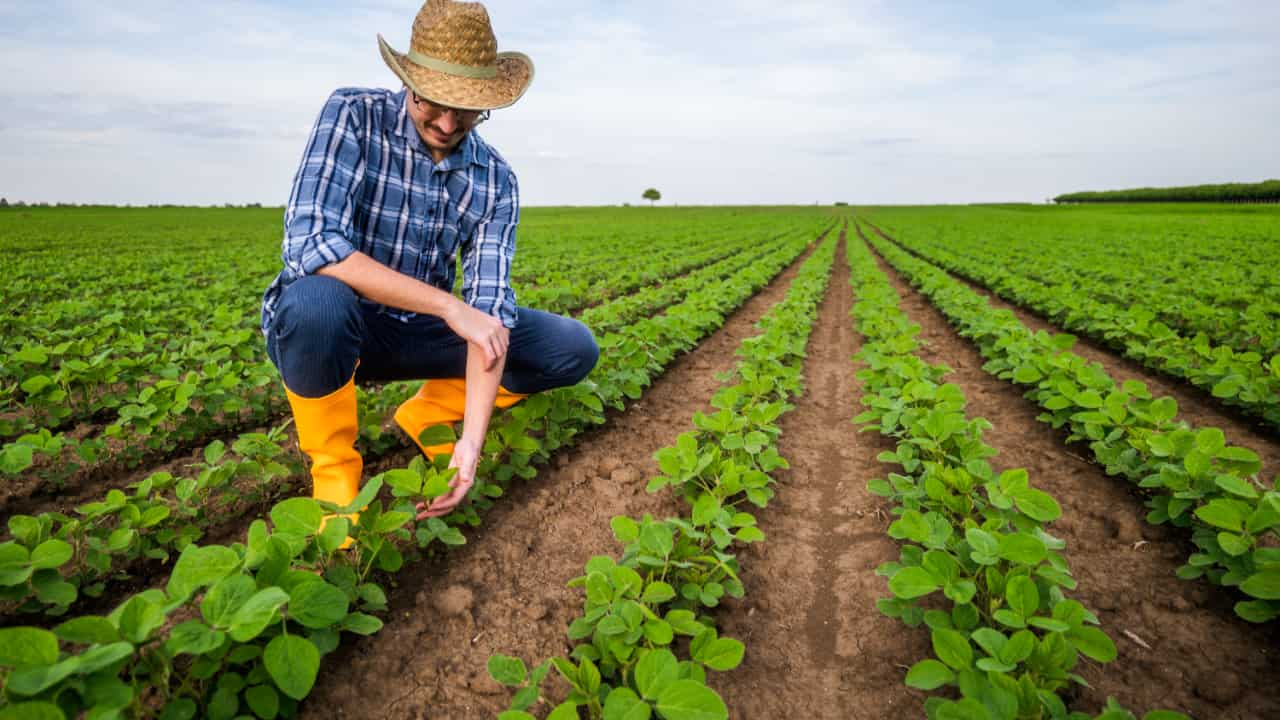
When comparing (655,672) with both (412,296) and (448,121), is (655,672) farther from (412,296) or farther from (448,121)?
(448,121)

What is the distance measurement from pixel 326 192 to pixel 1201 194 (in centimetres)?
10568

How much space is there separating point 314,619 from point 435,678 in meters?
0.48

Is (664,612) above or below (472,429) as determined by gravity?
below

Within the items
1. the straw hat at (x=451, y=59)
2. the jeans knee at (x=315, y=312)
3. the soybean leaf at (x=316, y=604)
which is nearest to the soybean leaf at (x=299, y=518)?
the soybean leaf at (x=316, y=604)

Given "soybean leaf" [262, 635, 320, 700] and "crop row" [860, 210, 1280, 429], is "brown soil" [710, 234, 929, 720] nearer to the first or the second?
"soybean leaf" [262, 635, 320, 700]

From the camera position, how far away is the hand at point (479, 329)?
2100mm

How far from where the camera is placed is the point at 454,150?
2.39m

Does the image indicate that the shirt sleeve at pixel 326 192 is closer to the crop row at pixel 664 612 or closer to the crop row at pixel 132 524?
the crop row at pixel 132 524

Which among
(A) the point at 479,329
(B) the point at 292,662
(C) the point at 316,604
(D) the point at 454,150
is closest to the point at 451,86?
(D) the point at 454,150

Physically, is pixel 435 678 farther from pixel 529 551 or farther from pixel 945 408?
pixel 945 408

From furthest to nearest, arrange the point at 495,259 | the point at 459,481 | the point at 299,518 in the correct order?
the point at 495,259, the point at 459,481, the point at 299,518

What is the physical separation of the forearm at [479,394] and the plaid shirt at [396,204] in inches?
10.8

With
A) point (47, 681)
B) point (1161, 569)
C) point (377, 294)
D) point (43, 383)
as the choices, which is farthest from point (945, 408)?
point (43, 383)

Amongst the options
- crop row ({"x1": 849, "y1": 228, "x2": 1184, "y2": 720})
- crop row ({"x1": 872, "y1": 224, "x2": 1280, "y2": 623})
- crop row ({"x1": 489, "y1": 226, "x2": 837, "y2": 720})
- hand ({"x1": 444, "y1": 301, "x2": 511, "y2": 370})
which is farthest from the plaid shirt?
crop row ({"x1": 872, "y1": 224, "x2": 1280, "y2": 623})
